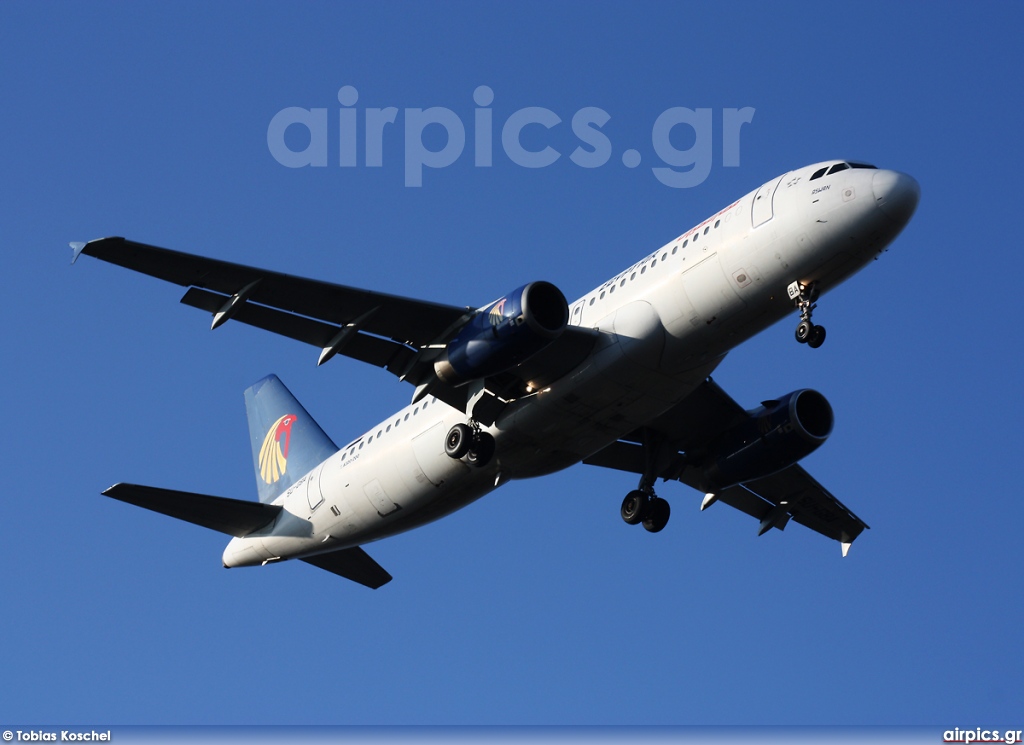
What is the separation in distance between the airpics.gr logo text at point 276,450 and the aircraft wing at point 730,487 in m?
9.23

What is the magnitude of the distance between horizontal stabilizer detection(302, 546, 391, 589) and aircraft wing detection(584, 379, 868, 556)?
6639 mm

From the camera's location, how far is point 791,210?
1127 inches

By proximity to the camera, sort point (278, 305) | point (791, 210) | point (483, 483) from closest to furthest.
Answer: point (791, 210)
point (278, 305)
point (483, 483)

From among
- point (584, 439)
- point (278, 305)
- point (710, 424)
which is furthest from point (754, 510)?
point (278, 305)

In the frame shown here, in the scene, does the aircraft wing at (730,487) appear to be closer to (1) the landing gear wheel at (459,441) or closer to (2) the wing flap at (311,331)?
(1) the landing gear wheel at (459,441)

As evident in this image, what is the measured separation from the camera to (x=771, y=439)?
34531 mm

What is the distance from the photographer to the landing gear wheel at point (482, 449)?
31.0 meters

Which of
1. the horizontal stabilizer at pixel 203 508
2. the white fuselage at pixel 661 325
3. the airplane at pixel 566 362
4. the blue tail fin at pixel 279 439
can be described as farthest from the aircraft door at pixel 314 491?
the blue tail fin at pixel 279 439

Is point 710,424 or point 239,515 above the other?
point 710,424

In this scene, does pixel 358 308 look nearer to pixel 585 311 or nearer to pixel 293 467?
pixel 585 311

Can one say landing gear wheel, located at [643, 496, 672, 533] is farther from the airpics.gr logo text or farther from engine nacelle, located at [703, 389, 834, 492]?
the airpics.gr logo text

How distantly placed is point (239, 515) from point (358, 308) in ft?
28.9

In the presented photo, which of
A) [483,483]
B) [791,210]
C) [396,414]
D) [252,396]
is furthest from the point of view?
[252,396]

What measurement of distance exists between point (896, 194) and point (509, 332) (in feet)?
27.4
